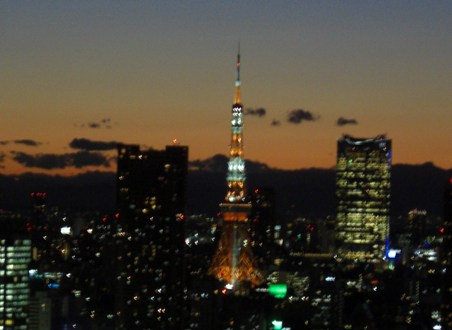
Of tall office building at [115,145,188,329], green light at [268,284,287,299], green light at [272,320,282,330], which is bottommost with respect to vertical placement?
green light at [272,320,282,330]

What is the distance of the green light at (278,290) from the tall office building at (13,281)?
11.1 meters

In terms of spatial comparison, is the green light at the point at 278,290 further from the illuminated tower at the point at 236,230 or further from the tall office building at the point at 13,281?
the tall office building at the point at 13,281

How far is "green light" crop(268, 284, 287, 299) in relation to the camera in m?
37.7

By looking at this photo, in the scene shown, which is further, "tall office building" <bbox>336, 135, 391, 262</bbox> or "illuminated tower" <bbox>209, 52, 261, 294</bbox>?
"tall office building" <bbox>336, 135, 391, 262</bbox>

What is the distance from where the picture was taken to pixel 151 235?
35.3 meters

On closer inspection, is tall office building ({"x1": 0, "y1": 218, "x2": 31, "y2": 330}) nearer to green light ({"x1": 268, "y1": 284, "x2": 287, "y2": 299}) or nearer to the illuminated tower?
the illuminated tower

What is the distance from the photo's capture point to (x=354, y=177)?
58.1m

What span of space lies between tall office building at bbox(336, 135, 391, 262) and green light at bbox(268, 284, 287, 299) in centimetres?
1709

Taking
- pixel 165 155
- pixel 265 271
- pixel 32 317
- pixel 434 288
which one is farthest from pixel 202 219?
pixel 32 317

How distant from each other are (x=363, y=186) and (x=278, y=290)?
66.1 feet

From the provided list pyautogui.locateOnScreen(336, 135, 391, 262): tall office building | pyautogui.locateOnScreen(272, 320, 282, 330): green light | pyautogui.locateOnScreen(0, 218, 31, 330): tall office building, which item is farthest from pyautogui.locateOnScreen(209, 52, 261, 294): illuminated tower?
pyautogui.locateOnScreen(336, 135, 391, 262): tall office building

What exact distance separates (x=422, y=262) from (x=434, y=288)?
6947mm

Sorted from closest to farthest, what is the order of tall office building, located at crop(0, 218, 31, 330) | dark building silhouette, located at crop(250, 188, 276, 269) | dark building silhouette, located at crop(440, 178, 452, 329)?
1. tall office building, located at crop(0, 218, 31, 330)
2. dark building silhouette, located at crop(440, 178, 452, 329)
3. dark building silhouette, located at crop(250, 188, 276, 269)

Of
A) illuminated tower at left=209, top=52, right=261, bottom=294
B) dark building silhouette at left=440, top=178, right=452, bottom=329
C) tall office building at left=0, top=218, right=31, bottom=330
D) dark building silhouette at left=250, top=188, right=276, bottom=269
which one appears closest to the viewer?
tall office building at left=0, top=218, right=31, bottom=330
